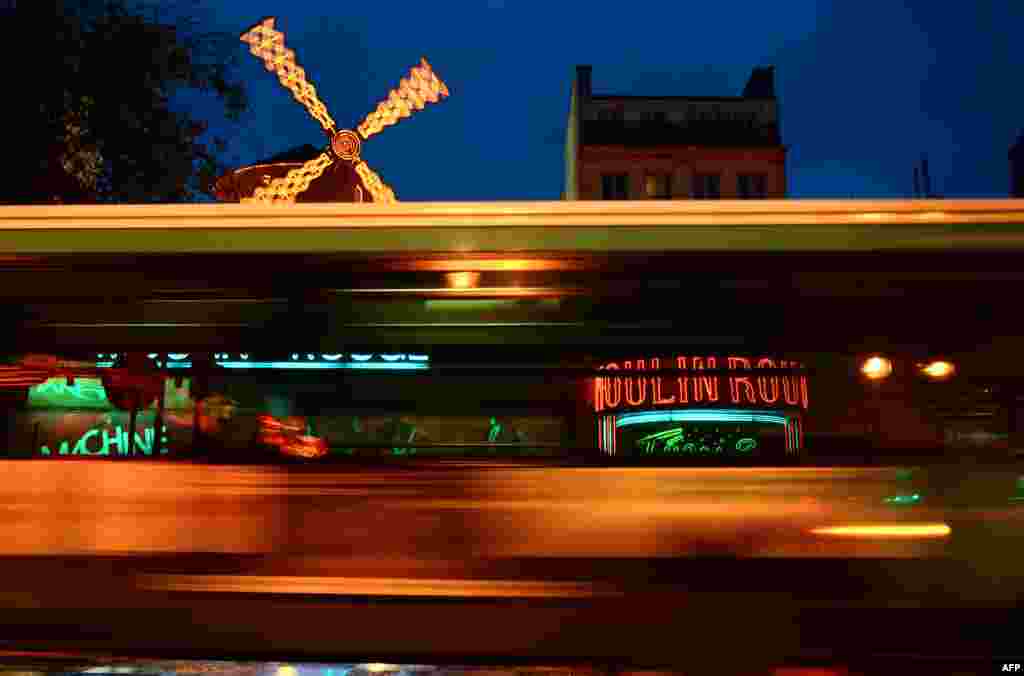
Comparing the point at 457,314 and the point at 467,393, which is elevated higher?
the point at 457,314

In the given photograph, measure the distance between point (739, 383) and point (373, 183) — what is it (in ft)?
42.7

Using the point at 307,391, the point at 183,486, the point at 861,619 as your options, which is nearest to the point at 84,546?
the point at 183,486

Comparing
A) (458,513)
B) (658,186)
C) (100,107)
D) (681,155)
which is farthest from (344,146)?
(681,155)

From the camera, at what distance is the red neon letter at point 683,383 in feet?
13.4

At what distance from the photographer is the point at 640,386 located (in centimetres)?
411

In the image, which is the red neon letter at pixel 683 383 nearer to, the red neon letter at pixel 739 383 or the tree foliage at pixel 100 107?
the red neon letter at pixel 739 383

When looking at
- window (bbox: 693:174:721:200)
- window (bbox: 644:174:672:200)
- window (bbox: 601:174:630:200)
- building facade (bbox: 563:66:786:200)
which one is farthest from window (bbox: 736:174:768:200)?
window (bbox: 601:174:630:200)

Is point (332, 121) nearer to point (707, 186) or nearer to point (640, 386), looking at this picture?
point (640, 386)

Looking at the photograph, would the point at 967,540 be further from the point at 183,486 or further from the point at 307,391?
the point at 183,486

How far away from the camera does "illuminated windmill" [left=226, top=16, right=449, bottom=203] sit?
16.3 meters

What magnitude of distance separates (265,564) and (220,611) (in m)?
0.32

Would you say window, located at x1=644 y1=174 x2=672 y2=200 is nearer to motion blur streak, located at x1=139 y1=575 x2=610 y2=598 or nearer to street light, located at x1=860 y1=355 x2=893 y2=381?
street light, located at x1=860 y1=355 x2=893 y2=381

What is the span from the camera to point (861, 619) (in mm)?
3916

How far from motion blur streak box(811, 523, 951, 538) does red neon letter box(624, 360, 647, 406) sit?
1083 millimetres
